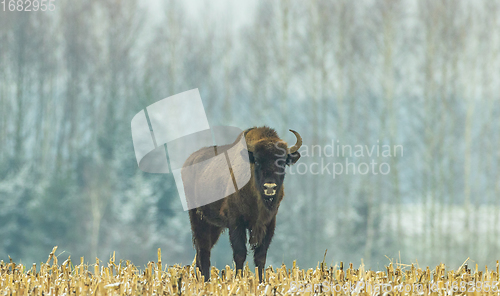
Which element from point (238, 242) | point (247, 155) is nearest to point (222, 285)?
point (238, 242)

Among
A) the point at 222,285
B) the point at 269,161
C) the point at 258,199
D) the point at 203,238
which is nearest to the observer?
the point at 222,285

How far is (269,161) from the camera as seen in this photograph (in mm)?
6633

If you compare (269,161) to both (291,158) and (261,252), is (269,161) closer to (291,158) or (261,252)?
(291,158)

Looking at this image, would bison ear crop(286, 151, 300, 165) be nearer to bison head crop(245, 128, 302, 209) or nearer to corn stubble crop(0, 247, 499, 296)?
bison head crop(245, 128, 302, 209)

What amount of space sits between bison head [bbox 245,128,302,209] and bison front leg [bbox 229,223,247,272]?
0.54m

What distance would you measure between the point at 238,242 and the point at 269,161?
3.92ft

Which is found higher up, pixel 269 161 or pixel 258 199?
pixel 269 161

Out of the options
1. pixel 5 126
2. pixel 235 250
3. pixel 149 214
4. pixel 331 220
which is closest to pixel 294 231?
pixel 331 220

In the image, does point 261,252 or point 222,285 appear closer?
point 222,285

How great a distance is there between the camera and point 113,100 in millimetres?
29219

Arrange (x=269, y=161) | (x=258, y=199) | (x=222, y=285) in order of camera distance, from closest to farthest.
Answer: (x=222, y=285)
(x=269, y=161)
(x=258, y=199)

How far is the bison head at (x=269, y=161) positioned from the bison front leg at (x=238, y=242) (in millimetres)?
537

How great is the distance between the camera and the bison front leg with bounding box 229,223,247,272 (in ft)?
22.4

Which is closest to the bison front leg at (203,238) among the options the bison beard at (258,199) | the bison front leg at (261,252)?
the bison beard at (258,199)
